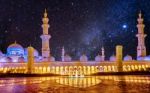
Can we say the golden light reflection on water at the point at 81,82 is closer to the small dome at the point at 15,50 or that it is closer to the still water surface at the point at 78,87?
the still water surface at the point at 78,87

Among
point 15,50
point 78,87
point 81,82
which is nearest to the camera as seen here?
point 78,87

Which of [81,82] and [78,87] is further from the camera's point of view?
[81,82]

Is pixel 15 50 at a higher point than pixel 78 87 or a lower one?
higher

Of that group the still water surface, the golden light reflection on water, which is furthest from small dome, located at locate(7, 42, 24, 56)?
the still water surface

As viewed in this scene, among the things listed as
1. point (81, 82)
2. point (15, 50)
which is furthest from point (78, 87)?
point (15, 50)

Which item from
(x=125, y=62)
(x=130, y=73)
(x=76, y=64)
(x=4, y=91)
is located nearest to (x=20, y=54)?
(x=76, y=64)

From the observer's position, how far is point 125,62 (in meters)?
20.0

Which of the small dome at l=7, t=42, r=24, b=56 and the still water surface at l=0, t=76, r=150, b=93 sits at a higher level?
the small dome at l=7, t=42, r=24, b=56

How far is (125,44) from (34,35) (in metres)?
9.31

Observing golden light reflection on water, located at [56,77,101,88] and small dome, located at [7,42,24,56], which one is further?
small dome, located at [7,42,24,56]

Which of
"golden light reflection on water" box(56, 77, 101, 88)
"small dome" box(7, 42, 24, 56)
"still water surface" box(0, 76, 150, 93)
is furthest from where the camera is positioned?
"small dome" box(7, 42, 24, 56)

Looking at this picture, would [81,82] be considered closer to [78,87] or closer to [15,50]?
[78,87]

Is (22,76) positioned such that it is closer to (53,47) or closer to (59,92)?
(59,92)

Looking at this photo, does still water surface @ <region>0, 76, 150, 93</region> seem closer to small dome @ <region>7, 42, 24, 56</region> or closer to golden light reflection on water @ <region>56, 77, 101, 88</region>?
golden light reflection on water @ <region>56, 77, 101, 88</region>
